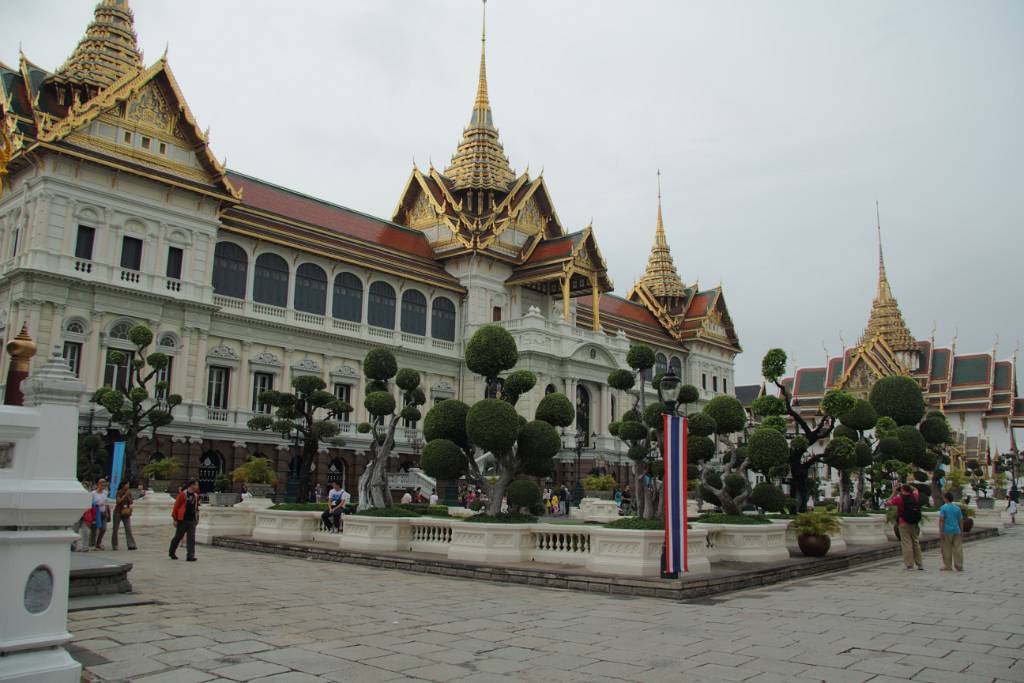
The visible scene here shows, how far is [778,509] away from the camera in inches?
772

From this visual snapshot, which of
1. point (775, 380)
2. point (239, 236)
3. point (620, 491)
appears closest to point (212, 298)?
point (239, 236)

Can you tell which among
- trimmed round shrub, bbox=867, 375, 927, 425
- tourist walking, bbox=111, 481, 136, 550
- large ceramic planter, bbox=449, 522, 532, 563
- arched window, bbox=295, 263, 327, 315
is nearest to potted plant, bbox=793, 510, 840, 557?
large ceramic planter, bbox=449, 522, 532, 563

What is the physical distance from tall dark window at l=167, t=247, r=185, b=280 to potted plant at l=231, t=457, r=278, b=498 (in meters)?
8.81

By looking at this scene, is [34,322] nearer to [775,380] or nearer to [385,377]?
[385,377]

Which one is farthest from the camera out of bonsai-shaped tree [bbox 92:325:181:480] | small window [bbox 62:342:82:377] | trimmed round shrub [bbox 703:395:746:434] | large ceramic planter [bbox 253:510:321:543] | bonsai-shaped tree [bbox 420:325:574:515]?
small window [bbox 62:342:82:377]

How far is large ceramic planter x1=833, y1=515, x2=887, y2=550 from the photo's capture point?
826 inches

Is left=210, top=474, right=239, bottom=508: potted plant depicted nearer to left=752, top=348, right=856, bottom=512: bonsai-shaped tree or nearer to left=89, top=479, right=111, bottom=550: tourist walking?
left=89, top=479, right=111, bottom=550: tourist walking

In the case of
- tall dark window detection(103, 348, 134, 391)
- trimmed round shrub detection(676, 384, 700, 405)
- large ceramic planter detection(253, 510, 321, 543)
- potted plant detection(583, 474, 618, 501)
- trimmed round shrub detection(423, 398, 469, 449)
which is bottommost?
large ceramic planter detection(253, 510, 321, 543)

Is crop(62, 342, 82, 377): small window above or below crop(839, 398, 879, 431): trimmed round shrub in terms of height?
above

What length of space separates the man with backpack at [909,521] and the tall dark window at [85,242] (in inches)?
1094

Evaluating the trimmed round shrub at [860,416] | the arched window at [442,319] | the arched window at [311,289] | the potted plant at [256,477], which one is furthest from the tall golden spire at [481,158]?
the trimmed round shrub at [860,416]

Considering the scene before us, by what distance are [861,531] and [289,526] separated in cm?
1443

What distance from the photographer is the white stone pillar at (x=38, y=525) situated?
17.0ft

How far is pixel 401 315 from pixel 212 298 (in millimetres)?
10895
